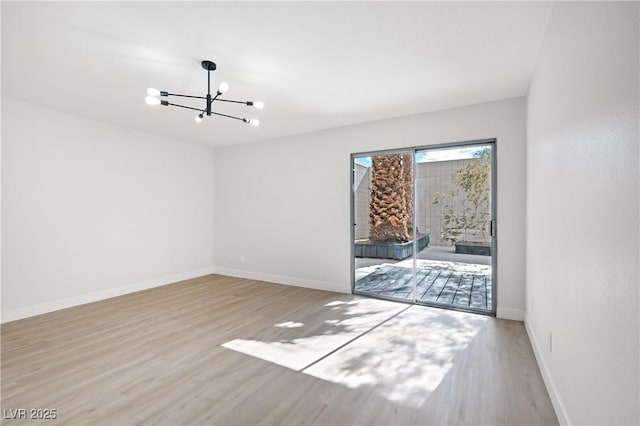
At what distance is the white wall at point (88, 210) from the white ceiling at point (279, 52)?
1.76 feet

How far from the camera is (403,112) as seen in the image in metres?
4.18

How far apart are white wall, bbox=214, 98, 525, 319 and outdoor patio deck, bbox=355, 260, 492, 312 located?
0.37 m

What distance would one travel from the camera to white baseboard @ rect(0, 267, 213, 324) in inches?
146

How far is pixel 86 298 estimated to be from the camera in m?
4.37

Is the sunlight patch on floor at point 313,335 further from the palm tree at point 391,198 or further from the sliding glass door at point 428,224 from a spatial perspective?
the palm tree at point 391,198

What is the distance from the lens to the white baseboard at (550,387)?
181 centimetres

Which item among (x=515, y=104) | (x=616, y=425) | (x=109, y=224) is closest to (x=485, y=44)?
(x=515, y=104)

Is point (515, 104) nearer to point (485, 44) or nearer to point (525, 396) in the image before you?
point (485, 44)

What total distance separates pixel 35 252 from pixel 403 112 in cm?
501

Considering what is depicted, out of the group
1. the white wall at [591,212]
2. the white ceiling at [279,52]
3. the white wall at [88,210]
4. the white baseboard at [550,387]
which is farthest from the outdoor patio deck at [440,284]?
the white wall at [88,210]

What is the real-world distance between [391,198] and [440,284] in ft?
4.80

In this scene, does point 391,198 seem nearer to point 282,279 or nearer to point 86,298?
point 282,279

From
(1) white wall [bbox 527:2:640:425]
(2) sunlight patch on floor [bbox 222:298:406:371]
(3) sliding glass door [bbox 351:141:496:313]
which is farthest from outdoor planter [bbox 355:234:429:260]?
(1) white wall [bbox 527:2:640:425]

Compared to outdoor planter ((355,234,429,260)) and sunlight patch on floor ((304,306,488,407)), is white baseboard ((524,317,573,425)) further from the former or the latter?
outdoor planter ((355,234,429,260))
